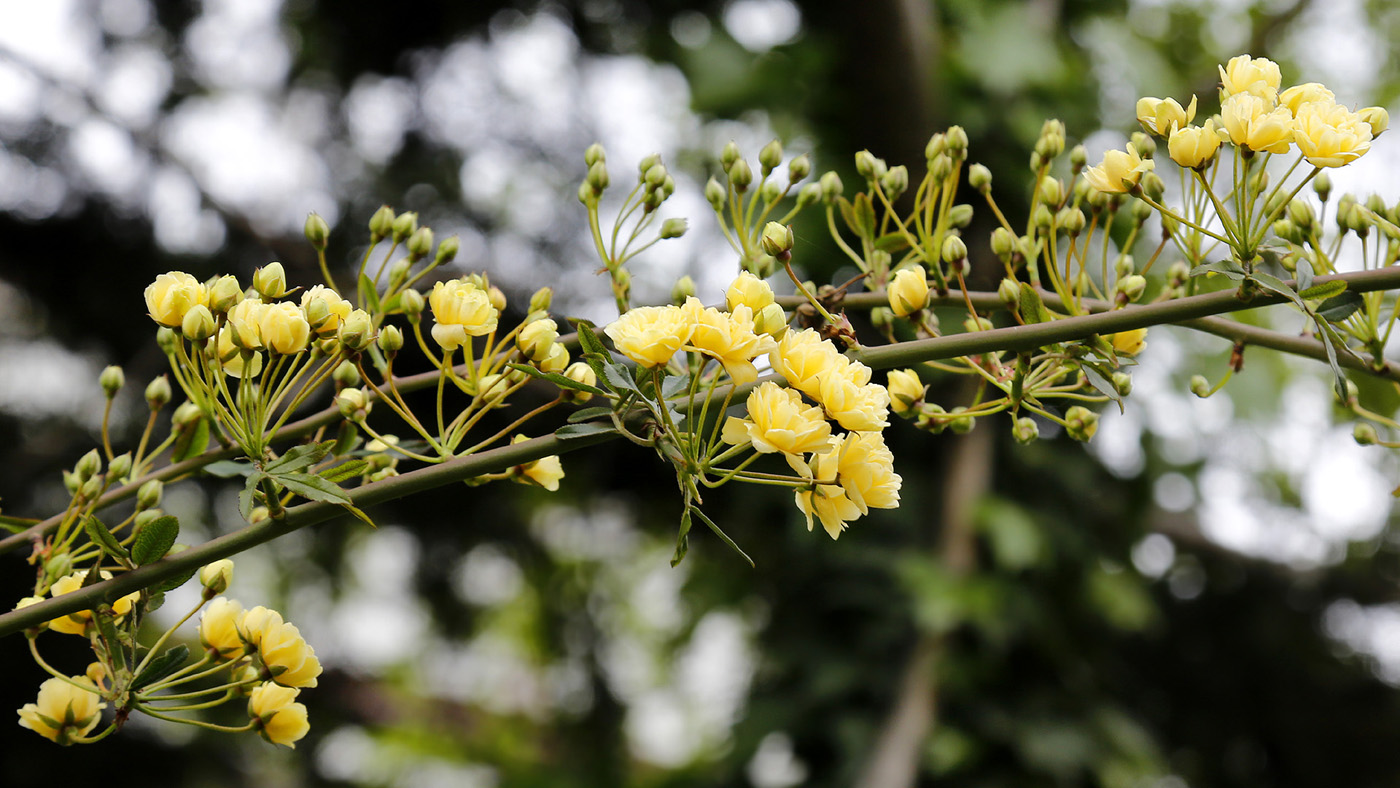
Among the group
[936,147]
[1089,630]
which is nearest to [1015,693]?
[1089,630]

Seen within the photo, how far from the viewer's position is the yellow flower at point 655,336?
19.6 inches

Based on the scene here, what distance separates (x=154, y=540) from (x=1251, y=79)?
2.21ft

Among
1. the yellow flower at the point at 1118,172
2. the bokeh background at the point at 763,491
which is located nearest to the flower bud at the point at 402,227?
the yellow flower at the point at 1118,172

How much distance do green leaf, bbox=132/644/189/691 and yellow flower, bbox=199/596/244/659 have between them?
0.09 feet

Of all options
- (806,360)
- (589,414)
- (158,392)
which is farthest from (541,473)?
(158,392)

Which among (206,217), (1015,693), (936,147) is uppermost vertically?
(936,147)

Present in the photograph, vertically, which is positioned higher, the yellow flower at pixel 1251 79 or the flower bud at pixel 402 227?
the yellow flower at pixel 1251 79

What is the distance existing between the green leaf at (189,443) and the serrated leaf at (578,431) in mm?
306

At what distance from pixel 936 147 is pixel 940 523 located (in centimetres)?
153

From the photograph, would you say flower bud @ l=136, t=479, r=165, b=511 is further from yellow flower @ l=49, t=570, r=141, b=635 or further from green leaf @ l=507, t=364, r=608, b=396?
green leaf @ l=507, t=364, r=608, b=396

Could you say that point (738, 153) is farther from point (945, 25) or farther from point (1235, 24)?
point (1235, 24)

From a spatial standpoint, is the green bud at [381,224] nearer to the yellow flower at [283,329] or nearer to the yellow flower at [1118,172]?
the yellow flower at [283,329]

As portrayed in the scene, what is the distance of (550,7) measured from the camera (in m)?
2.88

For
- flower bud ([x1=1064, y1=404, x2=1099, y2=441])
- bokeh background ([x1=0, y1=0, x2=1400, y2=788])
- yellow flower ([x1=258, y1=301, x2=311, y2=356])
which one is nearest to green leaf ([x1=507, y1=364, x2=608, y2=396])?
yellow flower ([x1=258, y1=301, x2=311, y2=356])
